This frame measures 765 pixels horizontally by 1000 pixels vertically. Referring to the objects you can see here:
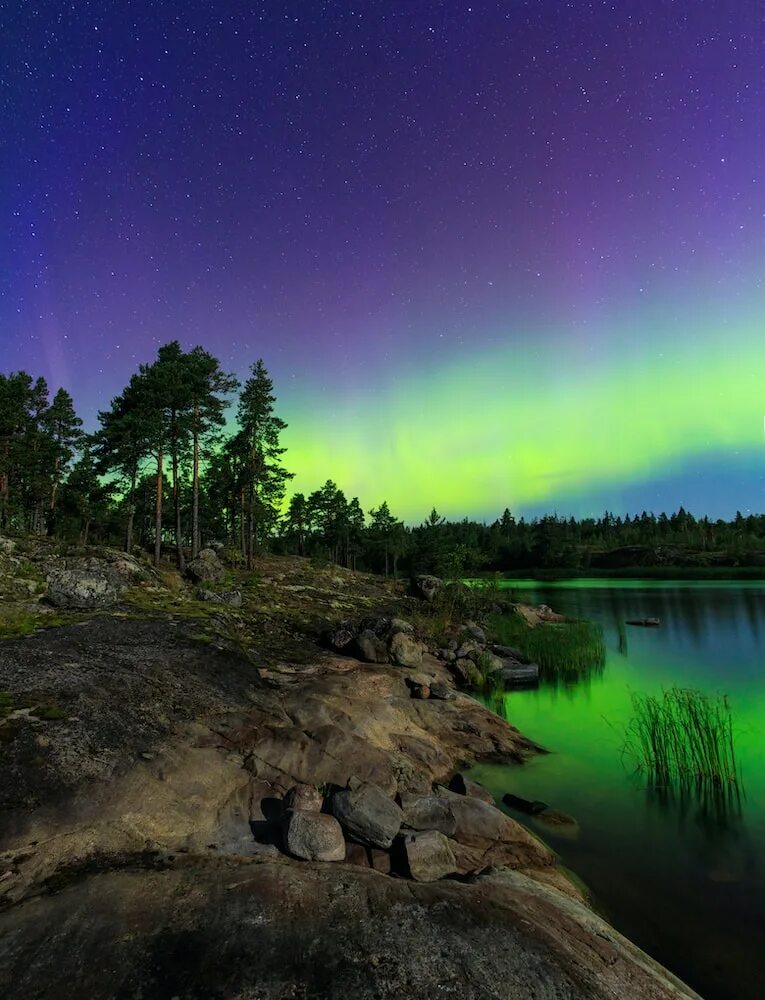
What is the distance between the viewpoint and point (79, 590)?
20.2m

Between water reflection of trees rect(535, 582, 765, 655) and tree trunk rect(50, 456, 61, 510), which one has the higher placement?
tree trunk rect(50, 456, 61, 510)

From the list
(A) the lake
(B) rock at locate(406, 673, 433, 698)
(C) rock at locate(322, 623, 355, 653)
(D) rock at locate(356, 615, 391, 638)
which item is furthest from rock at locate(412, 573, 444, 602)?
(B) rock at locate(406, 673, 433, 698)

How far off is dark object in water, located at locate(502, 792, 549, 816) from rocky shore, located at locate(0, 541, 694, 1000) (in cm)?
159

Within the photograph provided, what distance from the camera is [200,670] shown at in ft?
47.2

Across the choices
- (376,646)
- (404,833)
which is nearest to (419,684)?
(376,646)

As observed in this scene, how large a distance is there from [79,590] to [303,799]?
15.5m

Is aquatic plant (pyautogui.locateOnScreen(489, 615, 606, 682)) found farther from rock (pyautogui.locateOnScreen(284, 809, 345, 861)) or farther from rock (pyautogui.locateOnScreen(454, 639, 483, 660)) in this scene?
rock (pyautogui.locateOnScreen(284, 809, 345, 861))

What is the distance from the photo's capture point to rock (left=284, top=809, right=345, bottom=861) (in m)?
7.90

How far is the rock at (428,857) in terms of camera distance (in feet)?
25.9

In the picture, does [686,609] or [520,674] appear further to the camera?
[686,609]

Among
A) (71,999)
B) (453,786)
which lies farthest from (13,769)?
(453,786)

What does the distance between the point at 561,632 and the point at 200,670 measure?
26659 millimetres

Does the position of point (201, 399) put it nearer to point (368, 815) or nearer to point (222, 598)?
point (222, 598)

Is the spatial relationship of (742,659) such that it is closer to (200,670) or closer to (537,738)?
(537,738)
